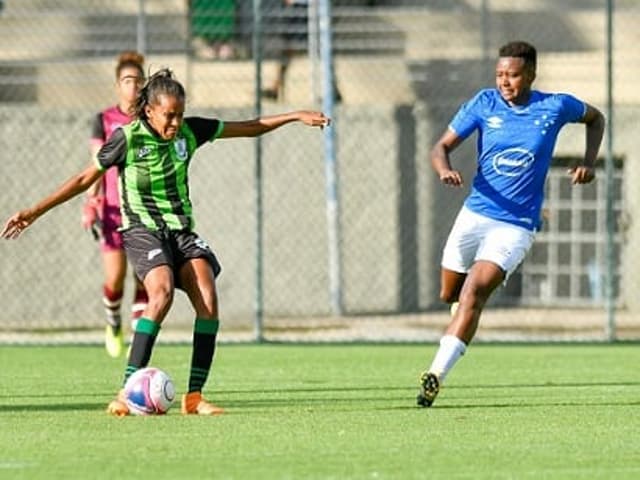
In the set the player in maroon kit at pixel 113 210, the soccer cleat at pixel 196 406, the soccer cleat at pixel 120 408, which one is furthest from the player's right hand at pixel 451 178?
the player in maroon kit at pixel 113 210

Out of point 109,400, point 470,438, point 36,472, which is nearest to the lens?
point 36,472

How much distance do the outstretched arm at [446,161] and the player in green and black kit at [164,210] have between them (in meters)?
0.75

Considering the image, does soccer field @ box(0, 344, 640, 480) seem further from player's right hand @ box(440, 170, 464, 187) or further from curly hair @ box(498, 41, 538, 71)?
curly hair @ box(498, 41, 538, 71)

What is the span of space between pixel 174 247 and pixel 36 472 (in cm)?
289

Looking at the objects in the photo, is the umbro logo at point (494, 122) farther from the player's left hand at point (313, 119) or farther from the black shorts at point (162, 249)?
the black shorts at point (162, 249)

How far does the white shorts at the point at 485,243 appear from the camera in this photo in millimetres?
11305

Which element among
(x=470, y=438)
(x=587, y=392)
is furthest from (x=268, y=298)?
(x=470, y=438)

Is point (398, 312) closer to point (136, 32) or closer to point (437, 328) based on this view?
point (437, 328)

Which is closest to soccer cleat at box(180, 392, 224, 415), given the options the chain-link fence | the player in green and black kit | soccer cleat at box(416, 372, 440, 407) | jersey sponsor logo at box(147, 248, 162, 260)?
the player in green and black kit

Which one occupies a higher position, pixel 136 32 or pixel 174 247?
pixel 136 32

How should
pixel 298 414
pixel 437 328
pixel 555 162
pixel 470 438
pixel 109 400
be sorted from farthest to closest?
pixel 555 162, pixel 437 328, pixel 109 400, pixel 298 414, pixel 470 438

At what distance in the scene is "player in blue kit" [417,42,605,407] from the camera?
1135cm

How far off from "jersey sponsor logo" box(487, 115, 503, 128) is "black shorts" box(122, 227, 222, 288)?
6.30 ft

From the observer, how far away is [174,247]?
1080 cm
